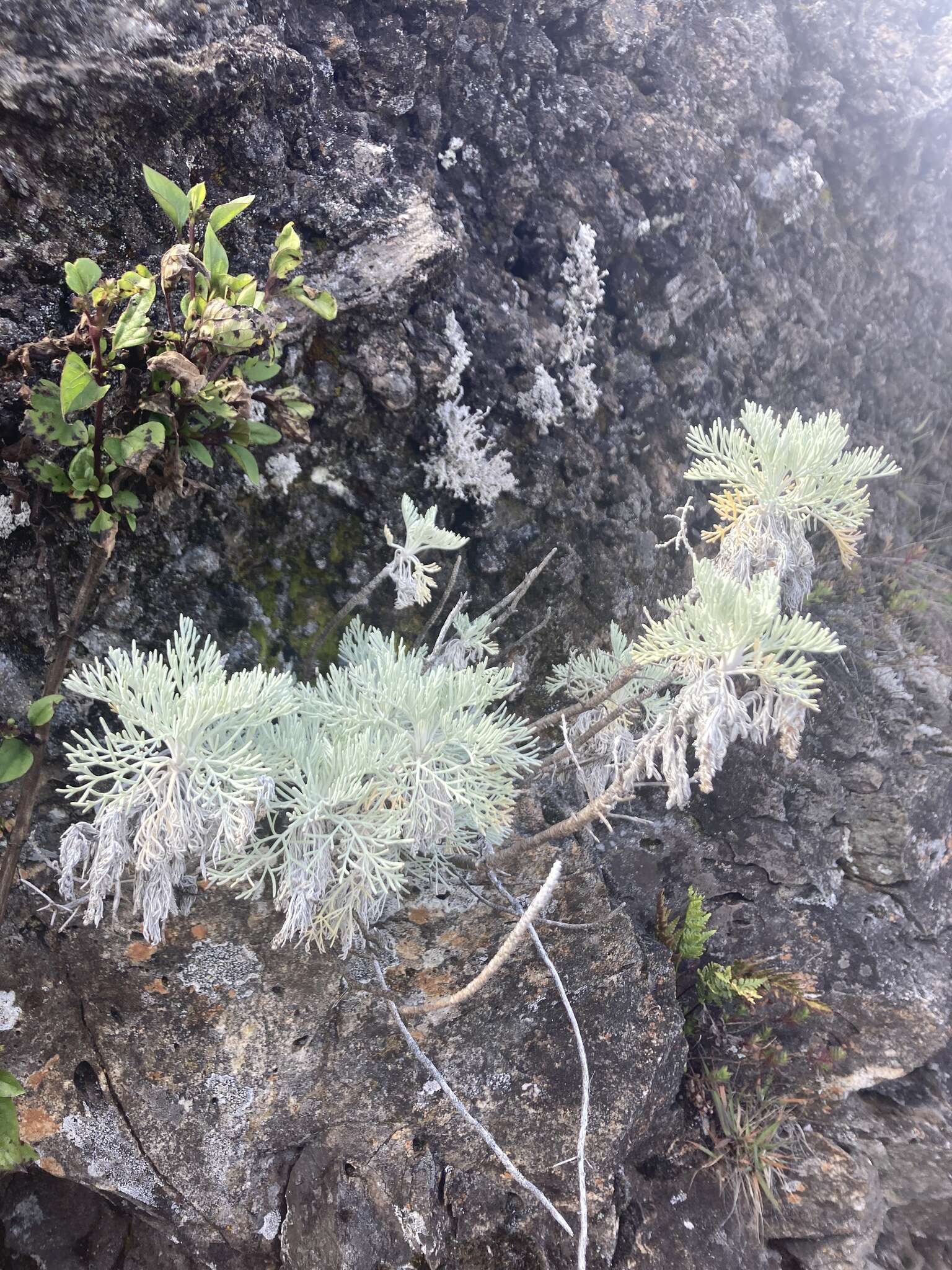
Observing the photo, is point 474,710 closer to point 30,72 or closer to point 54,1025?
point 54,1025

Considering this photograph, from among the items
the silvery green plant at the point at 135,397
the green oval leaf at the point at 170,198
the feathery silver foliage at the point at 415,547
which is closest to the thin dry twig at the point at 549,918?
the feathery silver foliage at the point at 415,547

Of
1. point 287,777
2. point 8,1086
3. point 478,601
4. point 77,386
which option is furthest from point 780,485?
point 8,1086

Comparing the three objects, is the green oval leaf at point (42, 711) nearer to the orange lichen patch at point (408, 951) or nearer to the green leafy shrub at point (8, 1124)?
the green leafy shrub at point (8, 1124)

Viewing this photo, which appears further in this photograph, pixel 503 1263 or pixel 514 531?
pixel 514 531

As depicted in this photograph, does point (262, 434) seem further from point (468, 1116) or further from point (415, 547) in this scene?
point (468, 1116)

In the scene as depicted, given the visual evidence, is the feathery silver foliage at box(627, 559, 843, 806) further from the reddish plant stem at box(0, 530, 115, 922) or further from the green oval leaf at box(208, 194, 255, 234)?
the reddish plant stem at box(0, 530, 115, 922)

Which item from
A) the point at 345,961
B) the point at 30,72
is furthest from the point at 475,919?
the point at 30,72

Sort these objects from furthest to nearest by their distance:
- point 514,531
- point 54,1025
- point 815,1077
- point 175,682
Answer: point 815,1077 → point 514,531 → point 54,1025 → point 175,682
